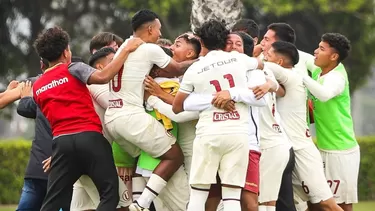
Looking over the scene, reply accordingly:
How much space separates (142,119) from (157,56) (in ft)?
2.35

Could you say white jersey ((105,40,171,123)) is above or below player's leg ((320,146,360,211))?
above

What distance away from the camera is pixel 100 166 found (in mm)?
10766

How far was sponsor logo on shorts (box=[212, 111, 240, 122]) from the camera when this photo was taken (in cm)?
1043

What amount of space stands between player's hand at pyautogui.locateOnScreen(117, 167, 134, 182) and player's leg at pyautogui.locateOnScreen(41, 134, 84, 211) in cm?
88

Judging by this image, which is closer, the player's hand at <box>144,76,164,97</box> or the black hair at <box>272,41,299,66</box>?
the player's hand at <box>144,76,164,97</box>

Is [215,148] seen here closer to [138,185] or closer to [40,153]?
[138,185]

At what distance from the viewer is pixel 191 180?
10.5 m

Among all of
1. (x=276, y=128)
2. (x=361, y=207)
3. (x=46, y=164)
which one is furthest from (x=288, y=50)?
(x=361, y=207)

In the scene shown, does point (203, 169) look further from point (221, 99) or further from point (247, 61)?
point (247, 61)

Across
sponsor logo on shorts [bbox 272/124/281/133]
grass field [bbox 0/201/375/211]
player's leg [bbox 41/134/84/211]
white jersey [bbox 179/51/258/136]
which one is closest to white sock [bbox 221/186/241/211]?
white jersey [bbox 179/51/258/136]

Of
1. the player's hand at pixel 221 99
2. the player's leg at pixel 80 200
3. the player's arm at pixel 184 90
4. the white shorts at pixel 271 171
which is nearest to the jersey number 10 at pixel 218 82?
the player's hand at pixel 221 99

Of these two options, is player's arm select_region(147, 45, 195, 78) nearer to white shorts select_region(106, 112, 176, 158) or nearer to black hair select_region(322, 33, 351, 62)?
white shorts select_region(106, 112, 176, 158)

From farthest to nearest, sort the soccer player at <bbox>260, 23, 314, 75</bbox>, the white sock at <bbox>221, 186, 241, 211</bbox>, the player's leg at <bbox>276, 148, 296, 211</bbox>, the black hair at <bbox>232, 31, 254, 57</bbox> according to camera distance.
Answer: the soccer player at <bbox>260, 23, 314, 75</bbox>, the player's leg at <bbox>276, 148, 296, 211</bbox>, the black hair at <bbox>232, 31, 254, 57</bbox>, the white sock at <bbox>221, 186, 241, 211</bbox>

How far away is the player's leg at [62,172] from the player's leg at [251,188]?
179cm
